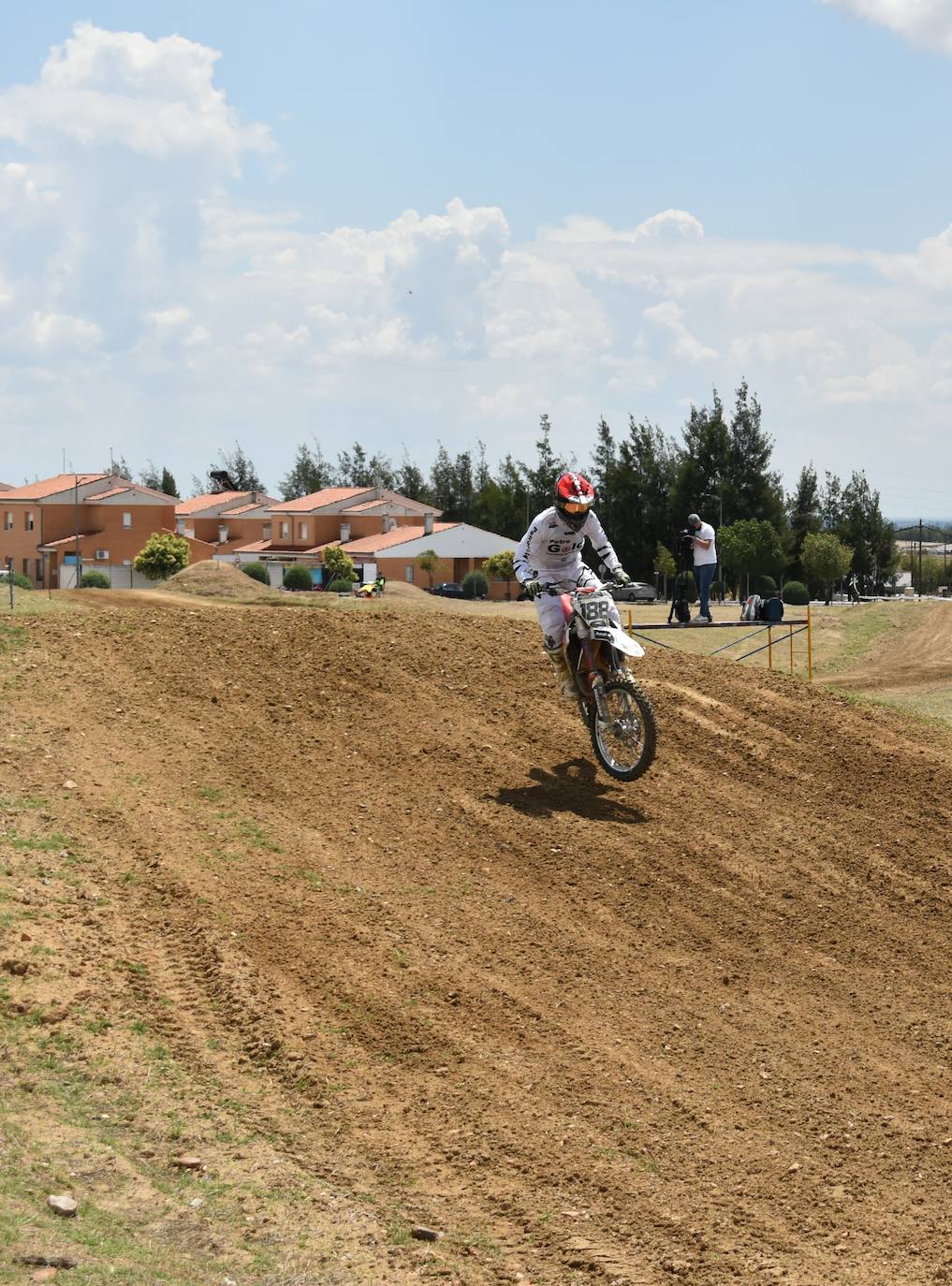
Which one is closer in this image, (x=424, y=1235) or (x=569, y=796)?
(x=424, y=1235)

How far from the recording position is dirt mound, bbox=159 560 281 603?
26.8 meters

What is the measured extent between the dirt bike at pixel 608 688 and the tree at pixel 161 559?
2716 inches

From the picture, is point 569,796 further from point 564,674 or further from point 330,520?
point 330,520

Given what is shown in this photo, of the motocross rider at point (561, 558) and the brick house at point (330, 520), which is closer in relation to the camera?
the motocross rider at point (561, 558)

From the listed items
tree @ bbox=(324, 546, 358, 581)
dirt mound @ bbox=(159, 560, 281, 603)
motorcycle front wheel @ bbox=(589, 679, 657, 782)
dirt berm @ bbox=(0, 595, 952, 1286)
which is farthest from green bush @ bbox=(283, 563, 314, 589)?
motorcycle front wheel @ bbox=(589, 679, 657, 782)

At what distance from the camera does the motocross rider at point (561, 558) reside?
41.1 ft

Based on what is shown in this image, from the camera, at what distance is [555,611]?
41.2 ft

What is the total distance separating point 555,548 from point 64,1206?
843cm

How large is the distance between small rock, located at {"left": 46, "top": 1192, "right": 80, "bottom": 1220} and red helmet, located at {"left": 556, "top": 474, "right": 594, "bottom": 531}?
26.9 ft

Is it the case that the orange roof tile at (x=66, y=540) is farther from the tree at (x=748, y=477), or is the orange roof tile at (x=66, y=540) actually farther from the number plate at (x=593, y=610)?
the number plate at (x=593, y=610)

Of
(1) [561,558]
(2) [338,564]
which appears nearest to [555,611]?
(1) [561,558]

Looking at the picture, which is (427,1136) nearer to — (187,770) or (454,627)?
(187,770)

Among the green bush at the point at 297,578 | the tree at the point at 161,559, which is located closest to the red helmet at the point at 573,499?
the green bush at the point at 297,578

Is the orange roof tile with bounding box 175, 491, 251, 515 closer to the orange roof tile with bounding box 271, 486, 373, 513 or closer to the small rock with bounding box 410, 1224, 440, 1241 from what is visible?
the orange roof tile with bounding box 271, 486, 373, 513
